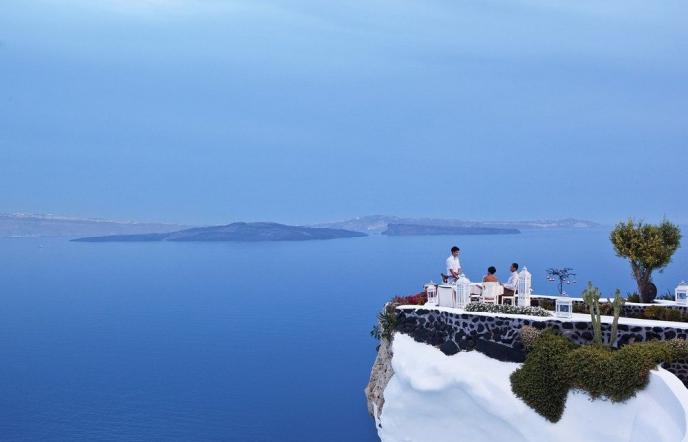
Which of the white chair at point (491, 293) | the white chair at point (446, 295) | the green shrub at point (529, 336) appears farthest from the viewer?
the white chair at point (446, 295)

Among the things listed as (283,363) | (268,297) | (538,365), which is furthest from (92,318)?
(538,365)

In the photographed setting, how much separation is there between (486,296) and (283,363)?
27.9 metres

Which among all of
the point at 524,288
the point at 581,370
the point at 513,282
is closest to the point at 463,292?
the point at 513,282

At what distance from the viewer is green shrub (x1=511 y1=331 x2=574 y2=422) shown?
17.2m

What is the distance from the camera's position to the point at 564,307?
18.7 m

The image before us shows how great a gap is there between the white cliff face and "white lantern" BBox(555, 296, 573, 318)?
1.91m

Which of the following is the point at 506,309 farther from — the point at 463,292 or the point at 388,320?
the point at 388,320

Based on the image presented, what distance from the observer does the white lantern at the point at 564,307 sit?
60.8ft

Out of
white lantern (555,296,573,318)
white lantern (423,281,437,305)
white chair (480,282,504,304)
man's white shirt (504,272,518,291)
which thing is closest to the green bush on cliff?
white lantern (555,296,573,318)

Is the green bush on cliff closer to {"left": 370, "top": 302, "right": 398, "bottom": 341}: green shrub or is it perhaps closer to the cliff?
the cliff

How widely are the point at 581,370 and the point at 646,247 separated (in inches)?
265

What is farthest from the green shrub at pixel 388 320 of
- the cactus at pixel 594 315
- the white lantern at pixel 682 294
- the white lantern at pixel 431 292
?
the white lantern at pixel 682 294

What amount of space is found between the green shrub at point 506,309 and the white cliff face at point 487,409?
5.03 feet

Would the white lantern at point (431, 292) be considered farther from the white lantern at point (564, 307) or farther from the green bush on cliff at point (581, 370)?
the green bush on cliff at point (581, 370)
